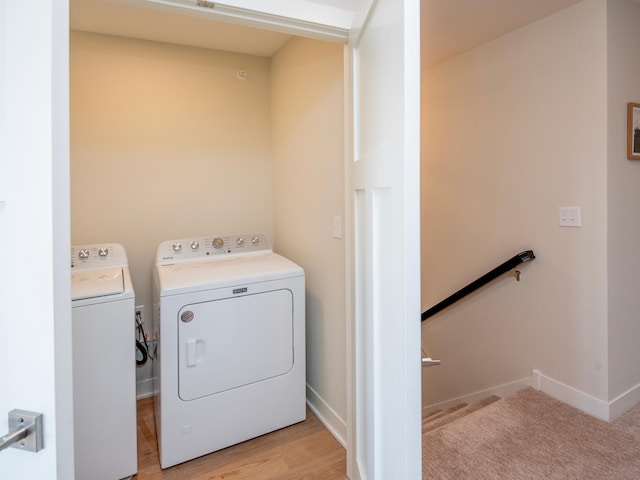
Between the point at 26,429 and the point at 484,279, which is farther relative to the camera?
the point at 484,279

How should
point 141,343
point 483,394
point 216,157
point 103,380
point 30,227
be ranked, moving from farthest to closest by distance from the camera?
point 216,157 < point 483,394 < point 141,343 < point 103,380 < point 30,227

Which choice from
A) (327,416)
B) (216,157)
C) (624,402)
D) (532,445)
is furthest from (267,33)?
(624,402)

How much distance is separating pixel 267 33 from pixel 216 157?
88 cm

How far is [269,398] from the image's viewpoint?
210 cm

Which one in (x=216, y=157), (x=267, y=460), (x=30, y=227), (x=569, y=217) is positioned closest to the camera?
(x=30, y=227)

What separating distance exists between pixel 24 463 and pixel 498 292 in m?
2.44

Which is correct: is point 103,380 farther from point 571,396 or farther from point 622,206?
point 622,206

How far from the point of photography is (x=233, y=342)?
6.48 feet

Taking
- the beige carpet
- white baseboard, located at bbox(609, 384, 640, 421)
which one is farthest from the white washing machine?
white baseboard, located at bbox(609, 384, 640, 421)

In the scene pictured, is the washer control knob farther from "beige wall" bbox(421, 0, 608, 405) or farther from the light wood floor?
"beige wall" bbox(421, 0, 608, 405)

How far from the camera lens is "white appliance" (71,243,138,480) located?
5.38 feet

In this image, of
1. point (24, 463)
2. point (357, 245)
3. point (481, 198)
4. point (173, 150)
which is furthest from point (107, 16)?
point (481, 198)

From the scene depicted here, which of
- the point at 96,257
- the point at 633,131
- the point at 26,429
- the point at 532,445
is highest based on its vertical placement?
the point at 633,131

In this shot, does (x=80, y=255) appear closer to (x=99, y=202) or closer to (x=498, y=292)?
(x=99, y=202)
